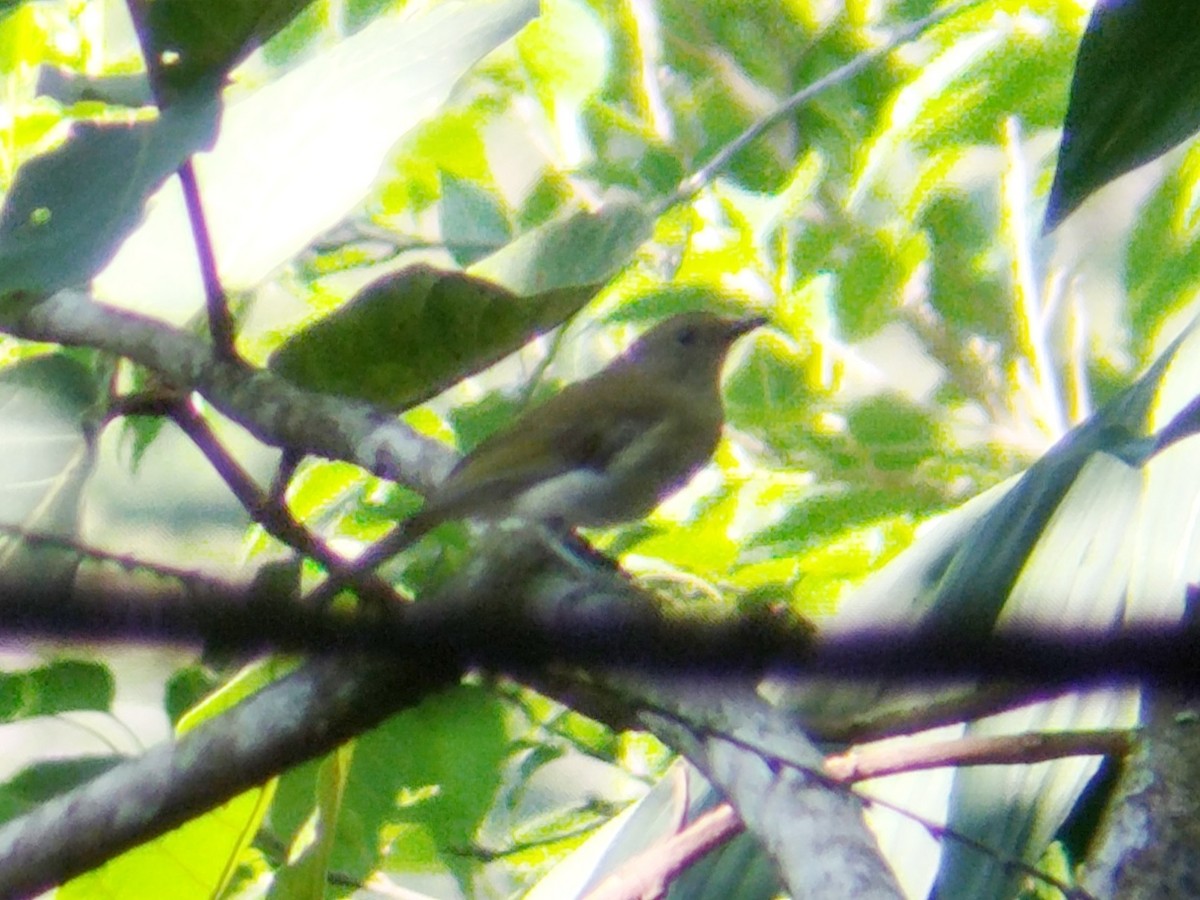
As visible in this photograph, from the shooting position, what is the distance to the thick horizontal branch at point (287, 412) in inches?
49.8

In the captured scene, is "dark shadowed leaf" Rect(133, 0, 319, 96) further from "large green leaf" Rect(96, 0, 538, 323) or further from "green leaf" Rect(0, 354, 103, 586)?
"green leaf" Rect(0, 354, 103, 586)

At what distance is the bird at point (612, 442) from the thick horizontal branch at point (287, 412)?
0.10 m

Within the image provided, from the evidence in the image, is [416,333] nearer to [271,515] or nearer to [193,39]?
[271,515]

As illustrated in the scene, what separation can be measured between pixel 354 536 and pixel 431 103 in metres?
0.70

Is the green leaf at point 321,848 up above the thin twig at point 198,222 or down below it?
below

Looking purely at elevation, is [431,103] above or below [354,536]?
above

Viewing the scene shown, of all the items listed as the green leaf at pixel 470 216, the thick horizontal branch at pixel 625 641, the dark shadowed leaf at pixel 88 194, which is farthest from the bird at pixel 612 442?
the thick horizontal branch at pixel 625 641

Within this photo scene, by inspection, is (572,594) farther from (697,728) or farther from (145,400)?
(145,400)

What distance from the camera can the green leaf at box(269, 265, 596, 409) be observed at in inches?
48.6

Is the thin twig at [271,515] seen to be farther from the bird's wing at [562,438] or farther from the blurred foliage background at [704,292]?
the bird's wing at [562,438]

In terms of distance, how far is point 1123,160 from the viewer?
699 mm

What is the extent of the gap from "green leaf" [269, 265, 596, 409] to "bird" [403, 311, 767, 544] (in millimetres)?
A: 130

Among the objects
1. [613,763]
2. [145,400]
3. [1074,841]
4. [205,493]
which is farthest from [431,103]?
[613,763]

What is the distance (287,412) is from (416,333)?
132 mm
